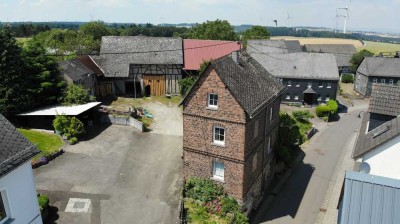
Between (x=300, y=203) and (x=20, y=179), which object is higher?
(x=20, y=179)

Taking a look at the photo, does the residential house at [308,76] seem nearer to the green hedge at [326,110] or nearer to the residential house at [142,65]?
the green hedge at [326,110]

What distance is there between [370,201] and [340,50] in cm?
10096

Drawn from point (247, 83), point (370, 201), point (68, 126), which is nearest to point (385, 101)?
point (247, 83)

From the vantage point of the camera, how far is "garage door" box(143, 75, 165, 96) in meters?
57.0

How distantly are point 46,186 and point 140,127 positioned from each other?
49.7 ft

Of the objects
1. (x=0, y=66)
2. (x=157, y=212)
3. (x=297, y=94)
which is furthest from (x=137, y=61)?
(x=157, y=212)

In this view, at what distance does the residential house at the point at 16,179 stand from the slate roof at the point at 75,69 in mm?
33241

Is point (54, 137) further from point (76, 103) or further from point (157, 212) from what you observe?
point (157, 212)

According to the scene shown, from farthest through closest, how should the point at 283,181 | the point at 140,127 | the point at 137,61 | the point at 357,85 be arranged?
the point at 357,85
the point at 137,61
the point at 140,127
the point at 283,181

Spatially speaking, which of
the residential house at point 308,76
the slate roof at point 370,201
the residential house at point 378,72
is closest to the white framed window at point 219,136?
the slate roof at point 370,201

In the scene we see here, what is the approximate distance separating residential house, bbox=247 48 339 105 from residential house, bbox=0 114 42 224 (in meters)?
53.8

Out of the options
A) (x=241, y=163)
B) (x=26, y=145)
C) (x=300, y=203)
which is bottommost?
(x=300, y=203)

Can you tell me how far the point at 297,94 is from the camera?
6281 centimetres

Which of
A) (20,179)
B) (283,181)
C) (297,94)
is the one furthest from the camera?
(297,94)
